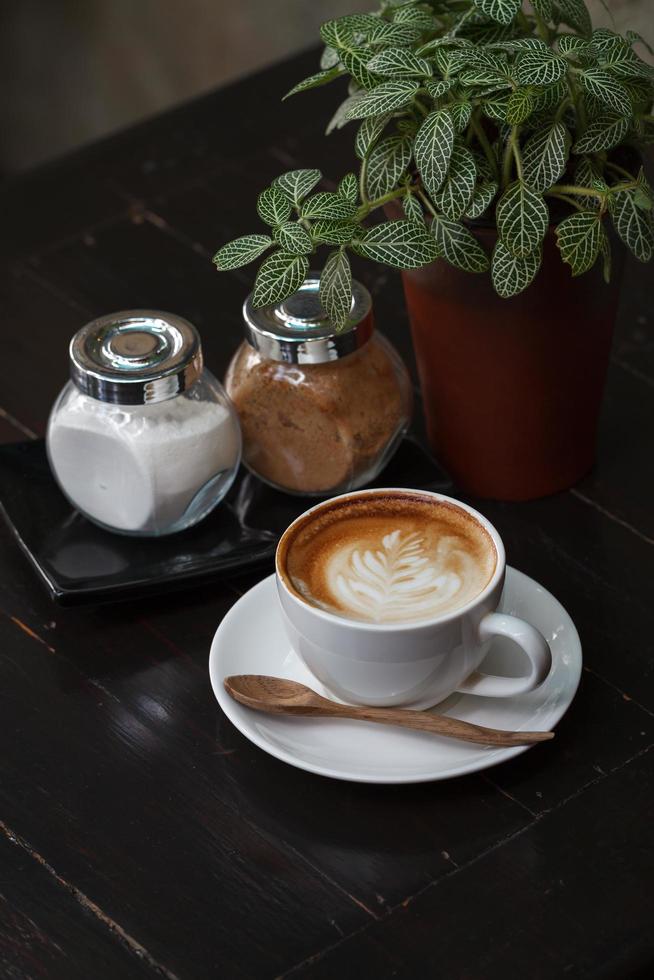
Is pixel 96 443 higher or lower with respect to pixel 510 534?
higher

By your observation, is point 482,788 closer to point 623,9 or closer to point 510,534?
point 510,534

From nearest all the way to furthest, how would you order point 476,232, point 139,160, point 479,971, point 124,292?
1. point 479,971
2. point 476,232
3. point 124,292
4. point 139,160

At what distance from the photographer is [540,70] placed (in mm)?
715

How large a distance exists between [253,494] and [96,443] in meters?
0.13

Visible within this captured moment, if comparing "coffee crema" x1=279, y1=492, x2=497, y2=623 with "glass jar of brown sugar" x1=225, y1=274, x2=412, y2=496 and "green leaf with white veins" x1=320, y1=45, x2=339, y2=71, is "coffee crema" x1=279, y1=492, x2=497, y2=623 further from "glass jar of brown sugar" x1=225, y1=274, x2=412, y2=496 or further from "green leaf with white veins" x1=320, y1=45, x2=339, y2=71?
"green leaf with white veins" x1=320, y1=45, x2=339, y2=71

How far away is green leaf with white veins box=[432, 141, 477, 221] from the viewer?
75 cm

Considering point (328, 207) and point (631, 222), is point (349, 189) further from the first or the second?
point (631, 222)

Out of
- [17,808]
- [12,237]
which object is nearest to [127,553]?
[17,808]

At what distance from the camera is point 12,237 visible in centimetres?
118

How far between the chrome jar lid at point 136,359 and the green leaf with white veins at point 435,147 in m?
0.19

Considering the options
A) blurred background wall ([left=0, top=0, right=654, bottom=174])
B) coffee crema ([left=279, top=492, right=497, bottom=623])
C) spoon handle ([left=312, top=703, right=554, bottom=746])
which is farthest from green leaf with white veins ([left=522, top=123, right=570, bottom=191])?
blurred background wall ([left=0, top=0, right=654, bottom=174])

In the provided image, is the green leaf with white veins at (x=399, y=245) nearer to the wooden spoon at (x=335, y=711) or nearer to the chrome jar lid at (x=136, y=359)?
the chrome jar lid at (x=136, y=359)

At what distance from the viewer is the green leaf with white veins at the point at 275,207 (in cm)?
77

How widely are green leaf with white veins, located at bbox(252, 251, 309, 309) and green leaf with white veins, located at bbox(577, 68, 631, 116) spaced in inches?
7.7
